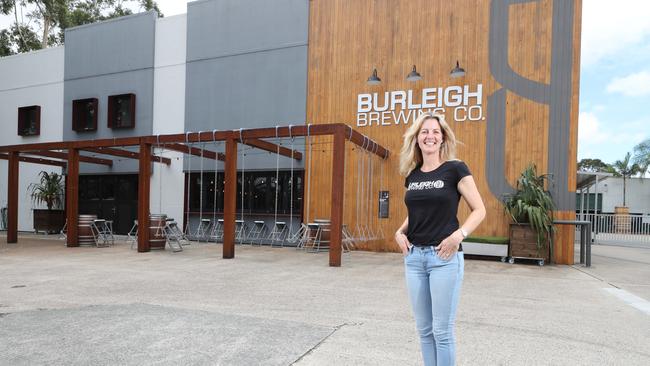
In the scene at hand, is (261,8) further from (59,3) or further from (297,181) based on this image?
(59,3)

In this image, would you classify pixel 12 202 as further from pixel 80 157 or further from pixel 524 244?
pixel 524 244

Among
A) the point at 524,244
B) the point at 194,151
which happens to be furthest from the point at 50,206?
the point at 524,244

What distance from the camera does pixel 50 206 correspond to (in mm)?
15367

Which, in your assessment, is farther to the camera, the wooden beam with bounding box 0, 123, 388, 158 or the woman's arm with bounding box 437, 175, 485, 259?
the wooden beam with bounding box 0, 123, 388, 158

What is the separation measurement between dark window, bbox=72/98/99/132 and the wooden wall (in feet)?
25.9

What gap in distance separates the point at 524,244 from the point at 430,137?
25.6 feet

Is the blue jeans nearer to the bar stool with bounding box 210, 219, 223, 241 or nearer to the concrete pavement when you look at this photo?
the concrete pavement

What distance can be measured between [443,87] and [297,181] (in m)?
4.31

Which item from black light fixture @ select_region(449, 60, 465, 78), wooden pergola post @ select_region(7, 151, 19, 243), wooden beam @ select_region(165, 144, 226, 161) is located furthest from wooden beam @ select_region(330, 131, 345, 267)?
wooden pergola post @ select_region(7, 151, 19, 243)

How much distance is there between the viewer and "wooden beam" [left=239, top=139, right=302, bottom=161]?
10055 mm

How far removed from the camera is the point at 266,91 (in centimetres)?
1249

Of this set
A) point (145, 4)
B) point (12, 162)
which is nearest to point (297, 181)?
point (12, 162)

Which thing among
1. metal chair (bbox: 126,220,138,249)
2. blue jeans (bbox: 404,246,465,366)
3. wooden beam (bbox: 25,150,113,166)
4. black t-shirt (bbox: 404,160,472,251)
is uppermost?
wooden beam (bbox: 25,150,113,166)

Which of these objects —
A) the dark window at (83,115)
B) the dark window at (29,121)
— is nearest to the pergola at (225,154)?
the dark window at (83,115)
